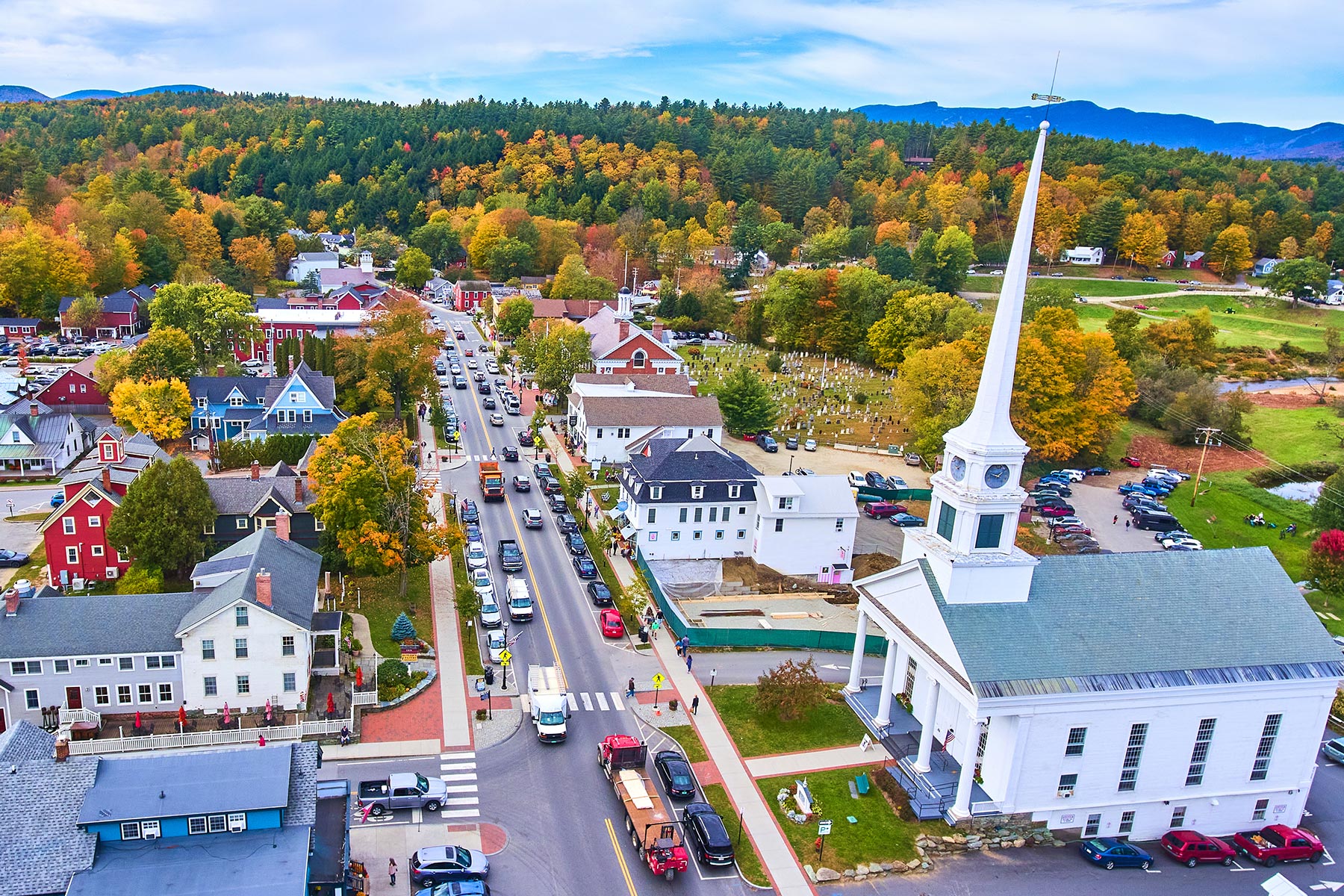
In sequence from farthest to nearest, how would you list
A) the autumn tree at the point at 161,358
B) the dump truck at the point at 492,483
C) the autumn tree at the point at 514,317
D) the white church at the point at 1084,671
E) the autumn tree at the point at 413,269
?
the autumn tree at the point at 413,269 < the autumn tree at the point at 514,317 < the autumn tree at the point at 161,358 < the dump truck at the point at 492,483 < the white church at the point at 1084,671

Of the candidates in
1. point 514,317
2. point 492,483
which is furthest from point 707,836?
point 514,317

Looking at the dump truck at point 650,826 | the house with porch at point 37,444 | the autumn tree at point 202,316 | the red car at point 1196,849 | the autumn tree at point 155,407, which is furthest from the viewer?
the autumn tree at point 202,316

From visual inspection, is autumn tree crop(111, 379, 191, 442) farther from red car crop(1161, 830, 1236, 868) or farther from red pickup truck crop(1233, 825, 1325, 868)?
red pickup truck crop(1233, 825, 1325, 868)

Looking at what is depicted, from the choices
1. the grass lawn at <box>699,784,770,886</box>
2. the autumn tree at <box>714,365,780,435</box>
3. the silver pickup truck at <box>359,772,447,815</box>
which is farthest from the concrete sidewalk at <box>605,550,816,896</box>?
the autumn tree at <box>714,365,780,435</box>

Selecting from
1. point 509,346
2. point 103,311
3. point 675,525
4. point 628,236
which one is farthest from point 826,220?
point 675,525

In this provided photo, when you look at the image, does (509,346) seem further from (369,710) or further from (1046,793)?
(1046,793)

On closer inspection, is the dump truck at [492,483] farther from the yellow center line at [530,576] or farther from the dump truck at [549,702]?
the dump truck at [549,702]

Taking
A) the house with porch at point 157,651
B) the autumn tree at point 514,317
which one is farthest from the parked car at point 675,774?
the autumn tree at point 514,317
